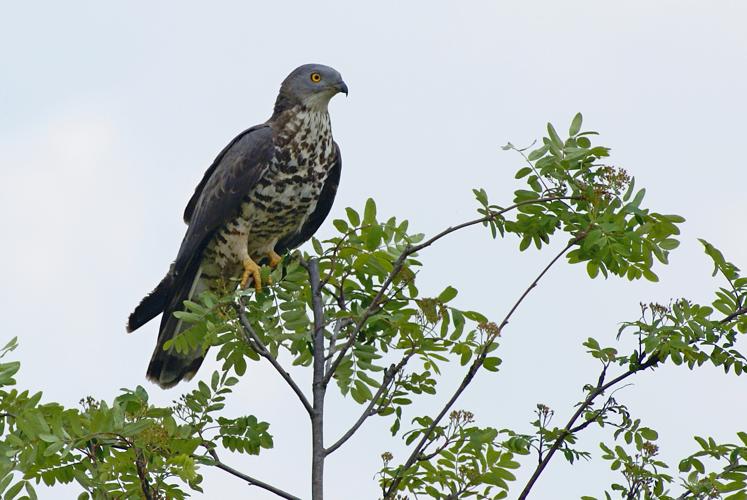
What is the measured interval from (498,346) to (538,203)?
63 cm

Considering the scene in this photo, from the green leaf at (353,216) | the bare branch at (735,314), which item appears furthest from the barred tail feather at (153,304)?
the bare branch at (735,314)

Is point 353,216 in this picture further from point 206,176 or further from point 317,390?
point 206,176

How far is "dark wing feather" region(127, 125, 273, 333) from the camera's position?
21.7 feet

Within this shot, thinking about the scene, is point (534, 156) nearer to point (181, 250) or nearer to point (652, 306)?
point (652, 306)

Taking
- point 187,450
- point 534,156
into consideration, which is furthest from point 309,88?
point 187,450

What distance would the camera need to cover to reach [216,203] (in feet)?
22.1

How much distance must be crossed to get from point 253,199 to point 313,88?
2.75ft

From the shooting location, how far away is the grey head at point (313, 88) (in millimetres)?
6871

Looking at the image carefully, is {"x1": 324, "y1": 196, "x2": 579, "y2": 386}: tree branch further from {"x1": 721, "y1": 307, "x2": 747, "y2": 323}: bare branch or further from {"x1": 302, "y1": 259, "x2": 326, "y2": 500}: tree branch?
{"x1": 721, "y1": 307, "x2": 747, "y2": 323}: bare branch

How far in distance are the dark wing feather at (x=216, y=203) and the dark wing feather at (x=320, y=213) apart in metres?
0.57

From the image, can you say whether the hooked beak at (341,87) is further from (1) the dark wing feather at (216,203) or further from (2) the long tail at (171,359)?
(2) the long tail at (171,359)

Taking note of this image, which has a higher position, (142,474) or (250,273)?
(250,273)

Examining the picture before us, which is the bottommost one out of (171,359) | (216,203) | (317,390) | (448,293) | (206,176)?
(317,390)

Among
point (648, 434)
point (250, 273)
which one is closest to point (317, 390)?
point (648, 434)
